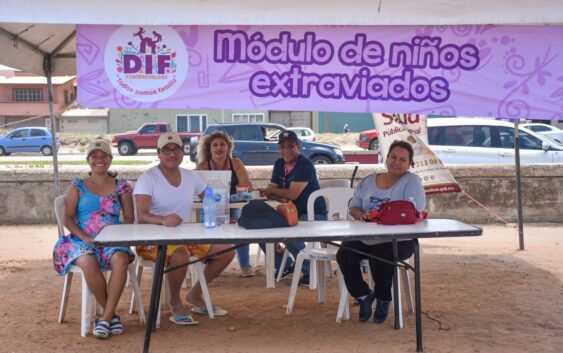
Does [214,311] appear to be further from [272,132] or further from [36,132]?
[36,132]

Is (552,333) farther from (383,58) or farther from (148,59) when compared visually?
(148,59)

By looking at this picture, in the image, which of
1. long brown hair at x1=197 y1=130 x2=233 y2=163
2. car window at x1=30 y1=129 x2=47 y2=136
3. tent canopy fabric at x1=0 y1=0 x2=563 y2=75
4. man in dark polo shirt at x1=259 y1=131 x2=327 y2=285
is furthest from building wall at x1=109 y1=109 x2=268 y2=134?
tent canopy fabric at x1=0 y1=0 x2=563 y2=75

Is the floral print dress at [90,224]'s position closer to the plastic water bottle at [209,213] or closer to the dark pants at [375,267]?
the plastic water bottle at [209,213]

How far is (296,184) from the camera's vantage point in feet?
21.5

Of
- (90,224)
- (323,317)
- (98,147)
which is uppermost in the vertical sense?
(98,147)

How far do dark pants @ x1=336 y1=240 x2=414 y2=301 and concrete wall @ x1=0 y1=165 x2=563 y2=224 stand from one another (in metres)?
4.92

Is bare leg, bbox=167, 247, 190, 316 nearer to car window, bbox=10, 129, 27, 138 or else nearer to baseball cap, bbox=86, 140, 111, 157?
baseball cap, bbox=86, 140, 111, 157

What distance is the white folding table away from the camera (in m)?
4.19

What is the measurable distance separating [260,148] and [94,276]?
42.3ft

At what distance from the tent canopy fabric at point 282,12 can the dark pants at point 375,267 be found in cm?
156

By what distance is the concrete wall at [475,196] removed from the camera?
10047 mm

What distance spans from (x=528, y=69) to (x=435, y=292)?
2.02 meters

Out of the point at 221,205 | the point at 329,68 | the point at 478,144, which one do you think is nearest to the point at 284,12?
the point at 329,68

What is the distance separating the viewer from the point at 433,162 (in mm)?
8375
